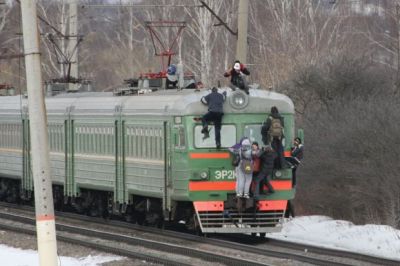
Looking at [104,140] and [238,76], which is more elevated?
[238,76]

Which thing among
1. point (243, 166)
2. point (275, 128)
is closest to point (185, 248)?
point (243, 166)

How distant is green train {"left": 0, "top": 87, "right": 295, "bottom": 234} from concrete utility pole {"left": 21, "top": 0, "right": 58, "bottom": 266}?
19.2 feet

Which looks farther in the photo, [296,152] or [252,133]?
[296,152]

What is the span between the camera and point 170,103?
18.4 meters

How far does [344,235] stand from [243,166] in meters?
2.41

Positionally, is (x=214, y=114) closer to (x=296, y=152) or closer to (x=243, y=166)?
(x=243, y=166)

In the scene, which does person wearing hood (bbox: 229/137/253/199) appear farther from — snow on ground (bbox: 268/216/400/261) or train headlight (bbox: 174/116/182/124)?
snow on ground (bbox: 268/216/400/261)

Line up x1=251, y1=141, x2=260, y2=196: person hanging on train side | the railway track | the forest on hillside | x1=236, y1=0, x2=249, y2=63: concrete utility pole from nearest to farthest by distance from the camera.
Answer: the railway track → x1=251, y1=141, x2=260, y2=196: person hanging on train side → x1=236, y1=0, x2=249, y2=63: concrete utility pole → the forest on hillside

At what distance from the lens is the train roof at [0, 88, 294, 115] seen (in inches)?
709

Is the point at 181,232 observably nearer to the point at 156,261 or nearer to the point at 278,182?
the point at 278,182

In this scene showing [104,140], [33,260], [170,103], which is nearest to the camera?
[33,260]

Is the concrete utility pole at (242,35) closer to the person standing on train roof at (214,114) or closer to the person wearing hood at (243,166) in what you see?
the person standing on train roof at (214,114)

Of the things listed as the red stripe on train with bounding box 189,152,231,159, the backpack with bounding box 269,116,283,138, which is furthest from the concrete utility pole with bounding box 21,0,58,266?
the backpack with bounding box 269,116,283,138

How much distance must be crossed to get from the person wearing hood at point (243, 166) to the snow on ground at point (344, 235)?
1565 millimetres
